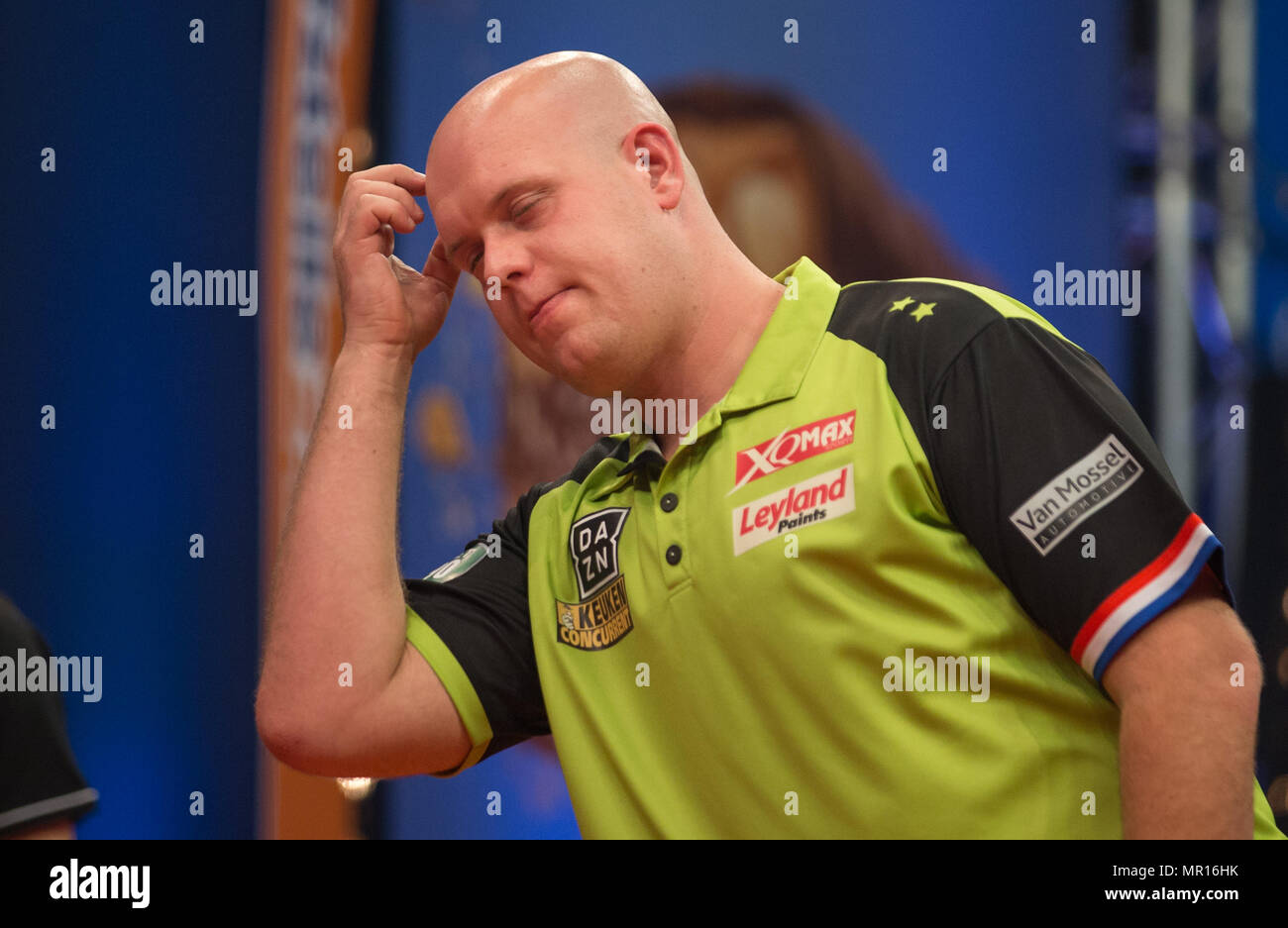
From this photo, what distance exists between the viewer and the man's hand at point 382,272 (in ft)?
4.91

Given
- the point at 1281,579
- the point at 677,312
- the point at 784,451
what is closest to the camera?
the point at 784,451

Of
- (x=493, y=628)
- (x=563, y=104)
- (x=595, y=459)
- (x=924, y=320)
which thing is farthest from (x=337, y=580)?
(x=924, y=320)

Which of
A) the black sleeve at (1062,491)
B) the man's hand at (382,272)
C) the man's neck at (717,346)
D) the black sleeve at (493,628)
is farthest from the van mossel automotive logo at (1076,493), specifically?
the man's hand at (382,272)

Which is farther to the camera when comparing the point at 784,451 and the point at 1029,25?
the point at 1029,25

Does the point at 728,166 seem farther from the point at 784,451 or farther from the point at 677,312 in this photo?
the point at 784,451

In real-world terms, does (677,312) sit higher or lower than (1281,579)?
higher

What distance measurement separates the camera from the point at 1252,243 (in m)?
2.24

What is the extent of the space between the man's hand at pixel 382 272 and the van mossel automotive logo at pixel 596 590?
0.35m

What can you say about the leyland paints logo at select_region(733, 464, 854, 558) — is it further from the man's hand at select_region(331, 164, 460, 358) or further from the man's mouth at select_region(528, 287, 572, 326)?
the man's hand at select_region(331, 164, 460, 358)

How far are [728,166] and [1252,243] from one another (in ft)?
3.26

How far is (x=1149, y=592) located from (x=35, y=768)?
53.4 inches

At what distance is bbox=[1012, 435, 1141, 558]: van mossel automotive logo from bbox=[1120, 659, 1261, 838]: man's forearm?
6.1 inches

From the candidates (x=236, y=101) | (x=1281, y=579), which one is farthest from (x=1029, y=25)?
(x=236, y=101)

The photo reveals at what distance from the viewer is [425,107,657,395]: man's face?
51.3 inches
